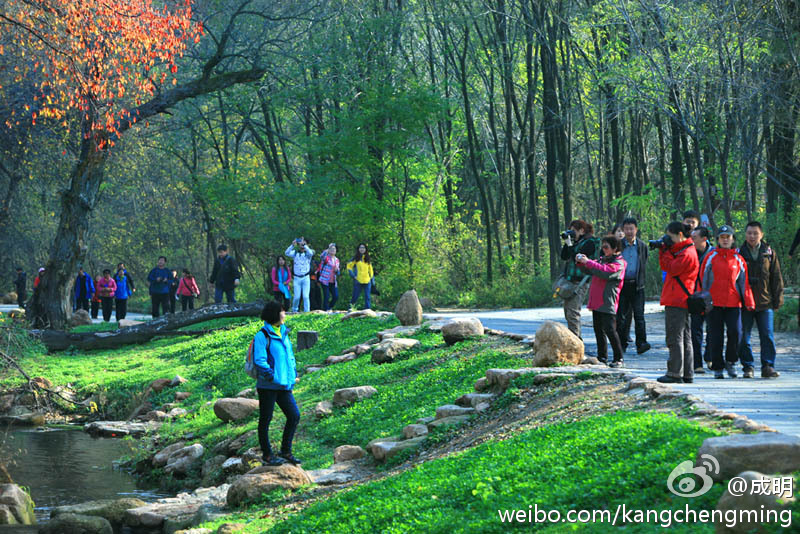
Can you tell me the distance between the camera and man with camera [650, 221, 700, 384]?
34.5 ft

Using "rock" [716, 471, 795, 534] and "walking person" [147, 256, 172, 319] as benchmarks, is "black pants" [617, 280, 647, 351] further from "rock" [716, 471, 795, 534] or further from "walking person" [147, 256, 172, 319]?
"walking person" [147, 256, 172, 319]

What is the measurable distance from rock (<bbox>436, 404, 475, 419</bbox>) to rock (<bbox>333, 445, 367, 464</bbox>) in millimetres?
1052

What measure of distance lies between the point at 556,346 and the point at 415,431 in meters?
2.16

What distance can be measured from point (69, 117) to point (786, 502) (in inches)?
1016

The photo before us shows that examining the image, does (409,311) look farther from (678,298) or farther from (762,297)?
(678,298)

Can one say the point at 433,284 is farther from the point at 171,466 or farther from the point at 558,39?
the point at 171,466

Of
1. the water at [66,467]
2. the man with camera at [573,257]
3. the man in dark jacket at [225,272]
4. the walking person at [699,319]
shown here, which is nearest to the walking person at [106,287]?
the man in dark jacket at [225,272]

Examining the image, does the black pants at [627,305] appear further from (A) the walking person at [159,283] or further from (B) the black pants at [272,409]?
(A) the walking person at [159,283]

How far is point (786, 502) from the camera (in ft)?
17.1

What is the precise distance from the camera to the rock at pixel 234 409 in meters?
15.0

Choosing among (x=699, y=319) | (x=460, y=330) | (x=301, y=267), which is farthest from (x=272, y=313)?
(x=301, y=267)

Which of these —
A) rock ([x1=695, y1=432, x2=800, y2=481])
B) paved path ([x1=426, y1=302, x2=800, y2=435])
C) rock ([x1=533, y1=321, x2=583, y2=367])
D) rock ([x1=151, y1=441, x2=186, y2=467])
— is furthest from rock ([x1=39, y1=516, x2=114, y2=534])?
rock ([x1=695, y1=432, x2=800, y2=481])

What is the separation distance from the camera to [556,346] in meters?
11.6

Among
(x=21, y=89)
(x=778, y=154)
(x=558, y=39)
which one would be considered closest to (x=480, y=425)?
(x=778, y=154)
